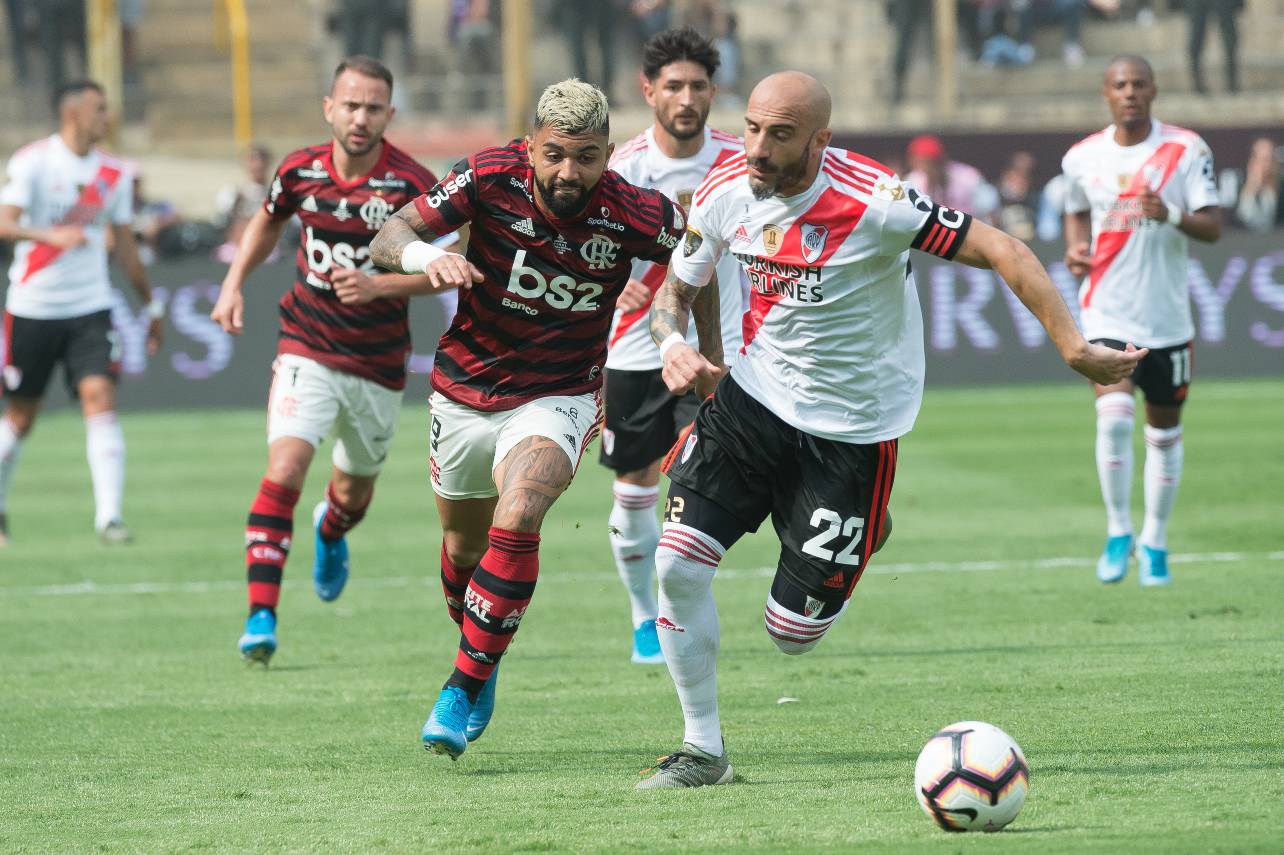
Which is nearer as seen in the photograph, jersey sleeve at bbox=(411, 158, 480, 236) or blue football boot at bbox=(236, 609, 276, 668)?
jersey sleeve at bbox=(411, 158, 480, 236)

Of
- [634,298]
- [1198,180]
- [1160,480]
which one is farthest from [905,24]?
[634,298]

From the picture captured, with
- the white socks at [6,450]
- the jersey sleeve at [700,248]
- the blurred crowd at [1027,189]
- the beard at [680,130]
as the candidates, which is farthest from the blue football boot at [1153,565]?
the blurred crowd at [1027,189]

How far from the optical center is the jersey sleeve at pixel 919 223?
18.1 feet

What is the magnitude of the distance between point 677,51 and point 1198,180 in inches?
125

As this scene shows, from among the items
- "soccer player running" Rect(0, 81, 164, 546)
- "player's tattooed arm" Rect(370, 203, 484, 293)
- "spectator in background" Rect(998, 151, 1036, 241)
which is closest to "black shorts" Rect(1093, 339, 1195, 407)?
"player's tattooed arm" Rect(370, 203, 484, 293)

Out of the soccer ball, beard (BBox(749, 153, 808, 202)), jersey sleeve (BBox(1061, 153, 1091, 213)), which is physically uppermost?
beard (BBox(749, 153, 808, 202))

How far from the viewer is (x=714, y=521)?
5.82m

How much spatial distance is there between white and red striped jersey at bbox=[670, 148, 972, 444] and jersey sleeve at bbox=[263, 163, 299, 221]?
282cm

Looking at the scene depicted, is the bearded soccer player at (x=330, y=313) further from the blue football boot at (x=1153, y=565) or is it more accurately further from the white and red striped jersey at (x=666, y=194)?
the blue football boot at (x=1153, y=565)

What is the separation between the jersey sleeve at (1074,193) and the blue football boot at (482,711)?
493 centimetres

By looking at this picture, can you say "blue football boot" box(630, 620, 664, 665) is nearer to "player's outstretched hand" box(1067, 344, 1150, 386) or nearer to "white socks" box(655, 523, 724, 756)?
"white socks" box(655, 523, 724, 756)

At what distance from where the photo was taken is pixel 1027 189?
66.9ft

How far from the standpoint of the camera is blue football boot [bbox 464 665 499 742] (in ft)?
20.6

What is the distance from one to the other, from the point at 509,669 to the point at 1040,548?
4054mm
